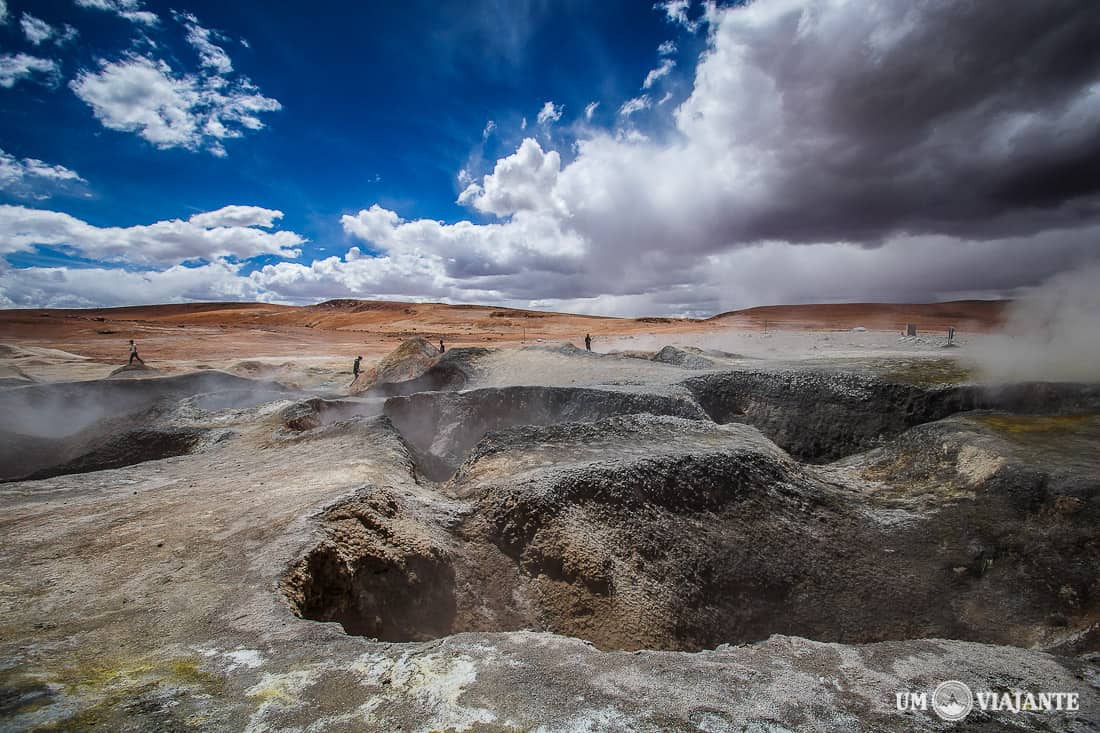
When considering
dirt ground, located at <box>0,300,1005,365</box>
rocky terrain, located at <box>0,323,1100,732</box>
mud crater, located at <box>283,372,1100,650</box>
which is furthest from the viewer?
dirt ground, located at <box>0,300,1005,365</box>

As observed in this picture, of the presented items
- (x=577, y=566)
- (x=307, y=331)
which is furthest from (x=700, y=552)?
(x=307, y=331)

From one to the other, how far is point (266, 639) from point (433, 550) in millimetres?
1947

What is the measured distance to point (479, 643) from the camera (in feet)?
9.93

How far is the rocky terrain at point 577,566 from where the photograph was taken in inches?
99.0

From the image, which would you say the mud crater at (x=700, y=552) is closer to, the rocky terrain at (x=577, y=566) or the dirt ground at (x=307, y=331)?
the rocky terrain at (x=577, y=566)

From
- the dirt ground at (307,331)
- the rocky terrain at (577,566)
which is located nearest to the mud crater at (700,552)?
the rocky terrain at (577,566)

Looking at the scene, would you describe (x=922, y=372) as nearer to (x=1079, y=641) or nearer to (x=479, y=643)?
(x=1079, y=641)

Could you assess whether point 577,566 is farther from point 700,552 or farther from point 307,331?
point 307,331

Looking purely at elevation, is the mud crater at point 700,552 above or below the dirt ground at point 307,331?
below

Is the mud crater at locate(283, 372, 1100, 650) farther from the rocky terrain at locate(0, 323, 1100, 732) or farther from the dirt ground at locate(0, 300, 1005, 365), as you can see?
the dirt ground at locate(0, 300, 1005, 365)

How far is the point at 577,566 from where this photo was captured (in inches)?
195

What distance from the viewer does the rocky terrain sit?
252cm

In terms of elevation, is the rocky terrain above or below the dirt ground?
below

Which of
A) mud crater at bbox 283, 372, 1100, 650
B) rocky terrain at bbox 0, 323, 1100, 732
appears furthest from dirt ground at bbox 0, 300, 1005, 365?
mud crater at bbox 283, 372, 1100, 650
